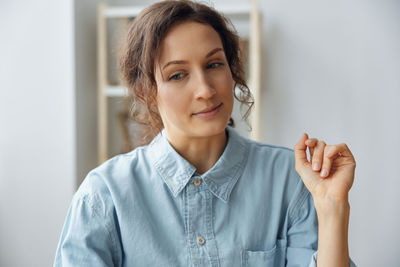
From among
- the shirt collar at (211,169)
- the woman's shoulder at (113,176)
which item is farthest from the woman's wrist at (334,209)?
the woman's shoulder at (113,176)

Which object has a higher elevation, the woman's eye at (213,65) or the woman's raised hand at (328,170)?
the woman's eye at (213,65)

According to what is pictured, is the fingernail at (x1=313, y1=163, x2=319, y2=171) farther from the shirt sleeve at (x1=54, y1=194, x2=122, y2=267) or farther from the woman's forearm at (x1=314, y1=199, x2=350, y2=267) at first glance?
the shirt sleeve at (x1=54, y1=194, x2=122, y2=267)

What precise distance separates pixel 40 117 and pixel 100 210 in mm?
1182

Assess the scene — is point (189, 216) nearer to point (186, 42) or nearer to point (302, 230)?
point (302, 230)

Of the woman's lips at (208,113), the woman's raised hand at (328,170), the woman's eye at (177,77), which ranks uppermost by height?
the woman's eye at (177,77)

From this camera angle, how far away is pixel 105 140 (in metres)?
2.19

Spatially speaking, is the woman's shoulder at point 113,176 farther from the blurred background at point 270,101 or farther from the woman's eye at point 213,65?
the blurred background at point 270,101

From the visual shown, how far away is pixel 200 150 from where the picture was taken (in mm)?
1099

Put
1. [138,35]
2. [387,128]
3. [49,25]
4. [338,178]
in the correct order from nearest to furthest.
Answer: [338,178] < [138,35] < [49,25] < [387,128]

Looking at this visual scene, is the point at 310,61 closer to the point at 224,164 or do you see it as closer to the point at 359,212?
the point at 359,212

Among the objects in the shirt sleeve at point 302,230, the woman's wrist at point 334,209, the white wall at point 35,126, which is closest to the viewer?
the woman's wrist at point 334,209

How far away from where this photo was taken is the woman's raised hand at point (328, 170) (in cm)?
90

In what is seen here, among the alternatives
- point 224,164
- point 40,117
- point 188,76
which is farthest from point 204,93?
point 40,117

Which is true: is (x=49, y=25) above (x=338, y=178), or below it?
above
